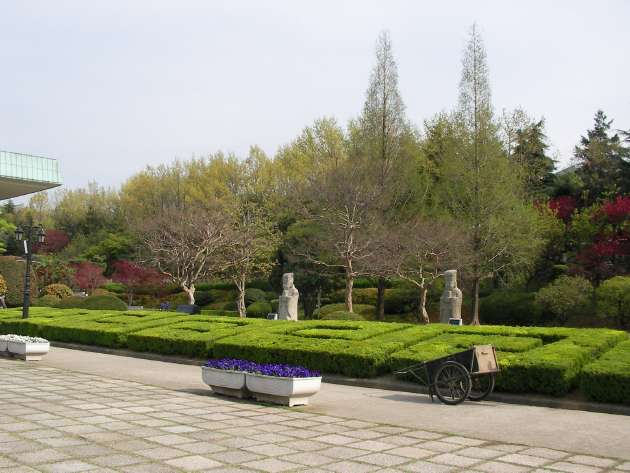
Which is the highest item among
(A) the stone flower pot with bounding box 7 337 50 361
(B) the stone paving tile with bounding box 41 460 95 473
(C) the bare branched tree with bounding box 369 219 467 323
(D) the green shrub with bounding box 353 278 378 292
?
(C) the bare branched tree with bounding box 369 219 467 323

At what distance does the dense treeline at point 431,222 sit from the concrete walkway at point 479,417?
1560 centimetres

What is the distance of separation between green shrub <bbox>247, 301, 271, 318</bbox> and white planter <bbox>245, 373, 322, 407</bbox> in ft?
86.7

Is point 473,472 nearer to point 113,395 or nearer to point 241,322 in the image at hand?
point 113,395

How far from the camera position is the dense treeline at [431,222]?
27978 millimetres

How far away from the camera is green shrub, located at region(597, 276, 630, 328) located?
2380 cm

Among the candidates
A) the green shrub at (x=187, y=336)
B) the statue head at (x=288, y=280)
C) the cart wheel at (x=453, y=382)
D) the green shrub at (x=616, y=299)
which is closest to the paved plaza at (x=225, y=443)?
the cart wheel at (x=453, y=382)

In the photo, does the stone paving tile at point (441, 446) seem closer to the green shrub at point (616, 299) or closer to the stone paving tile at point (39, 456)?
the stone paving tile at point (39, 456)

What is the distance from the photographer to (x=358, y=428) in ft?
26.3

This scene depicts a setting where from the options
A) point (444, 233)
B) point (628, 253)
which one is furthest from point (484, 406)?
point (628, 253)

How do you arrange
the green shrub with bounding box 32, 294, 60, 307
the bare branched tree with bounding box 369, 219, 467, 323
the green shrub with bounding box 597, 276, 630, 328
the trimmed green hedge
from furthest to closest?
the green shrub with bounding box 32, 294, 60, 307 → the bare branched tree with bounding box 369, 219, 467, 323 → the green shrub with bounding box 597, 276, 630, 328 → the trimmed green hedge

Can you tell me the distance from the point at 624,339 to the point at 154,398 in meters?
9.67

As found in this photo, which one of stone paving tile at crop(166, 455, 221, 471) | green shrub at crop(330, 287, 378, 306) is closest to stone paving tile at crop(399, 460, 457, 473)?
stone paving tile at crop(166, 455, 221, 471)

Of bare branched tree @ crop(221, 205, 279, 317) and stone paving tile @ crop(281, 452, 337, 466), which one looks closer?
stone paving tile @ crop(281, 452, 337, 466)

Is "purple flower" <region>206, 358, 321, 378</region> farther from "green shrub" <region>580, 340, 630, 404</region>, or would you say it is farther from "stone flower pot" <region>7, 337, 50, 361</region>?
"stone flower pot" <region>7, 337, 50, 361</region>
